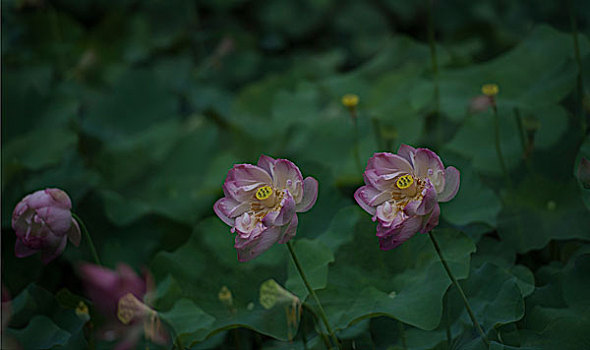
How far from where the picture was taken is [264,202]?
0.68 meters

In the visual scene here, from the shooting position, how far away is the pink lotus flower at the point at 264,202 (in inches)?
25.1

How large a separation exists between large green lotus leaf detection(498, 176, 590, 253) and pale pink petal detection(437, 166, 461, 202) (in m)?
0.36

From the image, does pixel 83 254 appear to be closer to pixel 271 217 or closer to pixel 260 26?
pixel 271 217

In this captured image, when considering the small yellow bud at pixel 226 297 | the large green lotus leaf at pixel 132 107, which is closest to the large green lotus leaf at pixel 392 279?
the small yellow bud at pixel 226 297

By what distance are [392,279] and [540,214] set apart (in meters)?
0.30

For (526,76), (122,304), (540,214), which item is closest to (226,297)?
(122,304)

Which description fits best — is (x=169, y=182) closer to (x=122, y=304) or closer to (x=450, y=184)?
(x=122, y=304)

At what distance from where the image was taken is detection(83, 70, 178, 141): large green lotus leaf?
166 centimetres

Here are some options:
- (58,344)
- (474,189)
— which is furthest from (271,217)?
(474,189)

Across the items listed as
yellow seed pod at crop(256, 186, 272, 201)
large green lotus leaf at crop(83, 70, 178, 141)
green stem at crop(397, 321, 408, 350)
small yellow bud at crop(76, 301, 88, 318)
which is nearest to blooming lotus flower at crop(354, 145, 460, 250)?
yellow seed pod at crop(256, 186, 272, 201)

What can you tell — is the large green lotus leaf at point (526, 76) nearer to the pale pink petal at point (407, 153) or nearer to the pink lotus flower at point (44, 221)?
the pale pink petal at point (407, 153)

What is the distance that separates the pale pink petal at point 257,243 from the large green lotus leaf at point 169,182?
0.63 m

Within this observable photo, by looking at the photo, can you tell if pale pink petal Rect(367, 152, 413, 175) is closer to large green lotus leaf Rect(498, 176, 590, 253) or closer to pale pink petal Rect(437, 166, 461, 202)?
pale pink petal Rect(437, 166, 461, 202)

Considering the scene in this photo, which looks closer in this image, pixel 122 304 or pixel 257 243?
pixel 257 243
